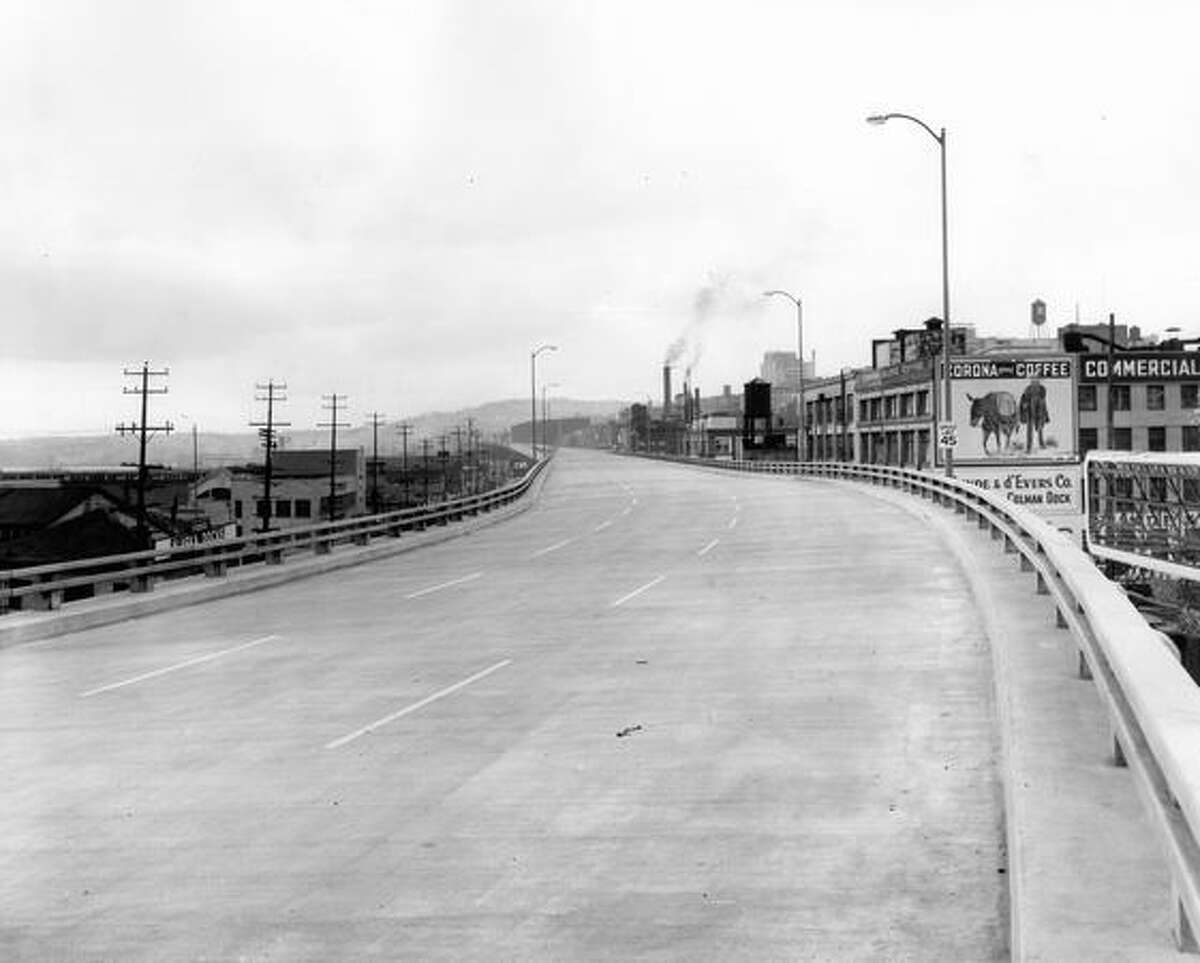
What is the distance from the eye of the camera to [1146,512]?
25.5 m

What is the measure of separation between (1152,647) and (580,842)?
3.43 meters

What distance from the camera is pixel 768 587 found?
63.8 ft

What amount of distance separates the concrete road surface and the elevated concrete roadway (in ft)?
0.10

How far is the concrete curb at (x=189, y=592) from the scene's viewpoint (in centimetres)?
1773

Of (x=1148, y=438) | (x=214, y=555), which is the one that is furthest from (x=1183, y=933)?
(x=1148, y=438)

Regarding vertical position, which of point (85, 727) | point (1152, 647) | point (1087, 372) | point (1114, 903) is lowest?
point (85, 727)

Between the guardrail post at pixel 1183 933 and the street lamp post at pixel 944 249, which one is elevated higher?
the street lamp post at pixel 944 249

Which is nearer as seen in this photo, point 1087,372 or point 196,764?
point 196,764

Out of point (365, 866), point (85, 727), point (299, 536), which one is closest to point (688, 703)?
point (365, 866)

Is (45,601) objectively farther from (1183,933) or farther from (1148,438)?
(1148,438)

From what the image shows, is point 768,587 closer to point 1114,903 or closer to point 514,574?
point 514,574

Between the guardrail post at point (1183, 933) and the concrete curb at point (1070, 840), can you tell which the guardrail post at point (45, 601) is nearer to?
the concrete curb at point (1070, 840)

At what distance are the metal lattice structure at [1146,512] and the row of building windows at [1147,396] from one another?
214 feet

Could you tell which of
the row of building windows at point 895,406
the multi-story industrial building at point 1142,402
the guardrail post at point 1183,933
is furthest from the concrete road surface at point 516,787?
the row of building windows at point 895,406
